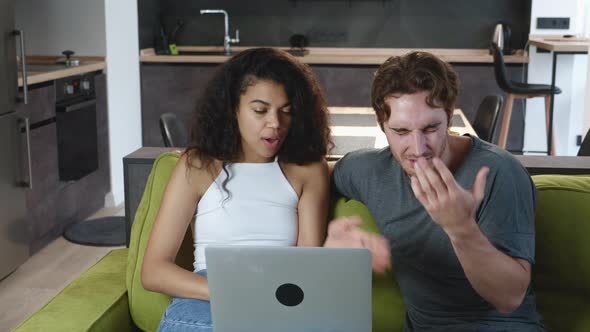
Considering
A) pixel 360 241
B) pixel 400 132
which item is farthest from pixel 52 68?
pixel 400 132

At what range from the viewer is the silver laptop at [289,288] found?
1.43 meters

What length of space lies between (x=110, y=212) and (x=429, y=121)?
3.69 metres

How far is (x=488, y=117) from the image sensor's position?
3.96m

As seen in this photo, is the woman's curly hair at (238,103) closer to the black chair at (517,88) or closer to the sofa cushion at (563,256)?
the sofa cushion at (563,256)

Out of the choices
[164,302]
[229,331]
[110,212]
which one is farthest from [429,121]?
[110,212]

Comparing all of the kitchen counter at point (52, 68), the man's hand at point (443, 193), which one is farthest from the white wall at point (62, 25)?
the man's hand at point (443, 193)

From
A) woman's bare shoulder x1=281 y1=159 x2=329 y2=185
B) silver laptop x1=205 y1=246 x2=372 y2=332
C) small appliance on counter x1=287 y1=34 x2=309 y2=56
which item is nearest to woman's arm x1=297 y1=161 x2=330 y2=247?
woman's bare shoulder x1=281 y1=159 x2=329 y2=185

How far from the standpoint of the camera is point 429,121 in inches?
64.4

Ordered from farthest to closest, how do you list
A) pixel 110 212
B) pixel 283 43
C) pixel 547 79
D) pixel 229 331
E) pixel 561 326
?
pixel 283 43 < pixel 547 79 < pixel 110 212 < pixel 561 326 < pixel 229 331

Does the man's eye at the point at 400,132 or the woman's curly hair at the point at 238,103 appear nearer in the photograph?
the man's eye at the point at 400,132

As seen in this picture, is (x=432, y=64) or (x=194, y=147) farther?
(x=194, y=147)

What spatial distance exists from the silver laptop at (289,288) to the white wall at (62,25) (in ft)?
12.4

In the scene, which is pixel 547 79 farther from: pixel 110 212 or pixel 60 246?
pixel 60 246

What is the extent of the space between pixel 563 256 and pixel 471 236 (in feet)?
1.93
